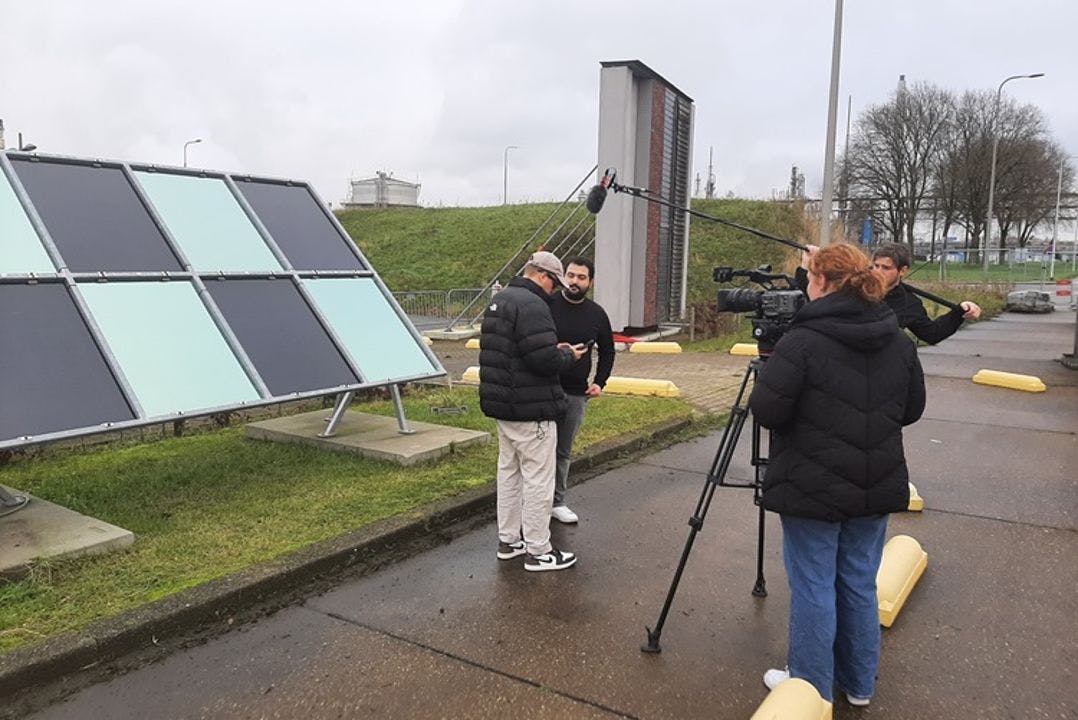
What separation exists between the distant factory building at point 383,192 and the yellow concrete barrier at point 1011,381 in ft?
118

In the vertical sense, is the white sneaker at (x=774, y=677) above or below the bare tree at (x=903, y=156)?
below

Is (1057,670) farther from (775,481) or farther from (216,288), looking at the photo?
(216,288)

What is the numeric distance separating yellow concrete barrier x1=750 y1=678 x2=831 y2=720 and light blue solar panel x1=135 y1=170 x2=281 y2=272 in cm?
453

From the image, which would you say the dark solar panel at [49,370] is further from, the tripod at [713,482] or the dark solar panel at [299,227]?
the tripod at [713,482]

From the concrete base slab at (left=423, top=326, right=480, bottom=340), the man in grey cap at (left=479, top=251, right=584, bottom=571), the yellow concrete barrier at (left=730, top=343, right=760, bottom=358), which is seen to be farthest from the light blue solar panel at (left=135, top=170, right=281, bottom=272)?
the concrete base slab at (left=423, top=326, right=480, bottom=340)

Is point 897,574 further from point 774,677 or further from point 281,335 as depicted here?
point 281,335

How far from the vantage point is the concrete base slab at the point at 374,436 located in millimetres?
6012

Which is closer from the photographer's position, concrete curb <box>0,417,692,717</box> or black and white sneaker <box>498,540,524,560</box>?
concrete curb <box>0,417,692,717</box>

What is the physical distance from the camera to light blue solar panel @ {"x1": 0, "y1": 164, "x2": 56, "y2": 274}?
15.0ft

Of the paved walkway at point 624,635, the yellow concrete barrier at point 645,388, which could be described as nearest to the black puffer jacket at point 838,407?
the paved walkway at point 624,635

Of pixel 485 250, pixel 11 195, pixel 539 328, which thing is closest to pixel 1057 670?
pixel 539 328

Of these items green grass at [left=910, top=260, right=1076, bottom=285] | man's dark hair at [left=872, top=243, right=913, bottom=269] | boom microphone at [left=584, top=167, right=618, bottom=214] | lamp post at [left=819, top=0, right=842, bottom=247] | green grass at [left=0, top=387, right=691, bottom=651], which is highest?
lamp post at [left=819, top=0, right=842, bottom=247]

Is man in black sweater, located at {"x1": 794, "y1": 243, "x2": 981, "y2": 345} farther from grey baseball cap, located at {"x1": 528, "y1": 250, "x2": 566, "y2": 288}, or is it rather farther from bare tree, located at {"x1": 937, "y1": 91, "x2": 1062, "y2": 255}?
bare tree, located at {"x1": 937, "y1": 91, "x2": 1062, "y2": 255}

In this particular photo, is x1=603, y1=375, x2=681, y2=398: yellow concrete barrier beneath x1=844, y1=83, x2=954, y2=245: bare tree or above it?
beneath
